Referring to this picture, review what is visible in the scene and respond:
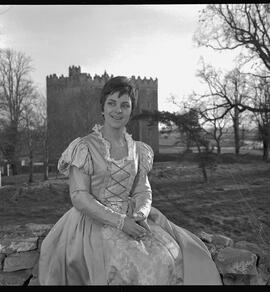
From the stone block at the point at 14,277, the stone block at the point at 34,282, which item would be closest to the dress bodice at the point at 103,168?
the stone block at the point at 34,282

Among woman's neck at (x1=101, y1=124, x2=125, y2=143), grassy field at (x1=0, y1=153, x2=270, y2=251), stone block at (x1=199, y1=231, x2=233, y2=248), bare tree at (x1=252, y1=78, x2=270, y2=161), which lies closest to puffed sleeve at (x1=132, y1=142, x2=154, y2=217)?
woman's neck at (x1=101, y1=124, x2=125, y2=143)

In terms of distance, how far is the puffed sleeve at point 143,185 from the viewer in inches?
69.4

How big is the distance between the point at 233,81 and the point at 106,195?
12065mm

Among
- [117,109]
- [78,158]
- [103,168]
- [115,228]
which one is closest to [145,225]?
[115,228]

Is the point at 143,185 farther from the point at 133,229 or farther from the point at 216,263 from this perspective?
the point at 216,263

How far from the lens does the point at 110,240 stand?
1.55 metres

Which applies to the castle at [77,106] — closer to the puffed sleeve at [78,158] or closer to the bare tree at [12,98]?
the bare tree at [12,98]

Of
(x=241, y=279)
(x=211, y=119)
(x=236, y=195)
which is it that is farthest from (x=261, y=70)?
(x=241, y=279)

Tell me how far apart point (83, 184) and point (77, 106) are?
11.4 meters

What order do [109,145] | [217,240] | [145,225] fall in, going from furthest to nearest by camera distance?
1. [217,240]
2. [109,145]
3. [145,225]

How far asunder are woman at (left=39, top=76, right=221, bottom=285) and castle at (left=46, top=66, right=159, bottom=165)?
795cm

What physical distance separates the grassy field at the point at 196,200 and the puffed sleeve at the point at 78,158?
503cm

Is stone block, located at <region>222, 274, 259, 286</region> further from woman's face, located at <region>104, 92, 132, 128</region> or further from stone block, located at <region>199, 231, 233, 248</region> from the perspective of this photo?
woman's face, located at <region>104, 92, 132, 128</region>
